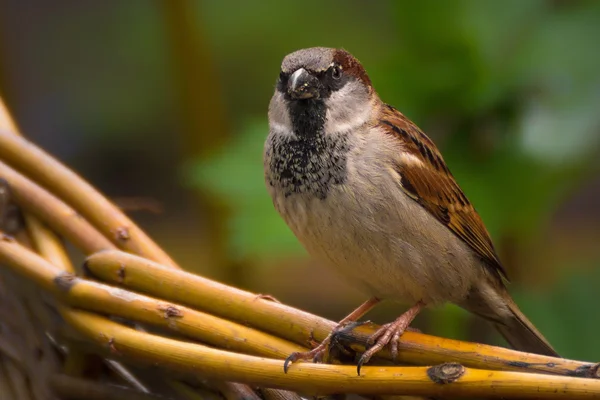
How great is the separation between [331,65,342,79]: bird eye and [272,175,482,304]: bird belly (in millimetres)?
224

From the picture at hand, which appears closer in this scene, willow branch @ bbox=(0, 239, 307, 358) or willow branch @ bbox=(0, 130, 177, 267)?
willow branch @ bbox=(0, 239, 307, 358)

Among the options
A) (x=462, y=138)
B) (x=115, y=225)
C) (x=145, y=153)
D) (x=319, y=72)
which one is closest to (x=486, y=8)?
(x=462, y=138)

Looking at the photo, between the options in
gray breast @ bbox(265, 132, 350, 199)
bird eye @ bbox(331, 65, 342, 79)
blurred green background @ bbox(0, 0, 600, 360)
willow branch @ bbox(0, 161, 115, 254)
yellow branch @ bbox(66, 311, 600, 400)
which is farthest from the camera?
blurred green background @ bbox(0, 0, 600, 360)

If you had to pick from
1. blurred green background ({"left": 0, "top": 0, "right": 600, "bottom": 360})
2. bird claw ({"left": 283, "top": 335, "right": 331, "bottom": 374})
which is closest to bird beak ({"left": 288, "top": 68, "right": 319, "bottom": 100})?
blurred green background ({"left": 0, "top": 0, "right": 600, "bottom": 360})

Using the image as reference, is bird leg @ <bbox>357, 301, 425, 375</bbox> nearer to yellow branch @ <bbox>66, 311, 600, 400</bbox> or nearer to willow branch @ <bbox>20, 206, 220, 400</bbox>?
yellow branch @ <bbox>66, 311, 600, 400</bbox>

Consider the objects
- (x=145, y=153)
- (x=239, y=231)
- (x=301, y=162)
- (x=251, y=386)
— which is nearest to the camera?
(x=251, y=386)

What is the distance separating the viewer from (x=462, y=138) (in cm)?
202

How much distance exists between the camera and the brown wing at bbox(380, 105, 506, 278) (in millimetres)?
1569

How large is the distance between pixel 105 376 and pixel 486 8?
1248 mm

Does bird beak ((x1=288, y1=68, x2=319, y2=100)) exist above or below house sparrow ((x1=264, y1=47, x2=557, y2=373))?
above

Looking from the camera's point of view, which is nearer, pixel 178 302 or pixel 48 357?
pixel 178 302

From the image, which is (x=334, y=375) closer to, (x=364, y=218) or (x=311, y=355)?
(x=311, y=355)

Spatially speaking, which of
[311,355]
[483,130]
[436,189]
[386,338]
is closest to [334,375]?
[311,355]

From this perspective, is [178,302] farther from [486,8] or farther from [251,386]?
[486,8]
